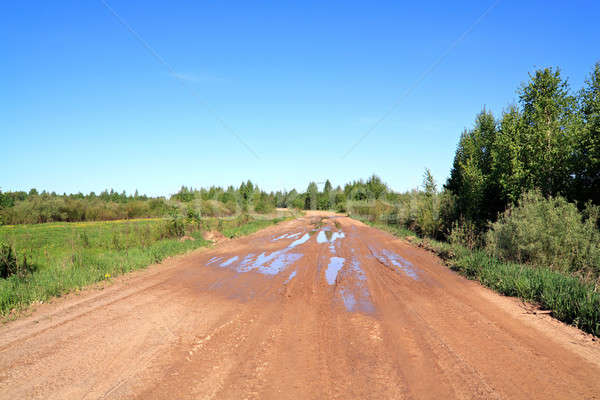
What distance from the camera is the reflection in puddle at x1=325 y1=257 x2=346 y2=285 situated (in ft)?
28.9

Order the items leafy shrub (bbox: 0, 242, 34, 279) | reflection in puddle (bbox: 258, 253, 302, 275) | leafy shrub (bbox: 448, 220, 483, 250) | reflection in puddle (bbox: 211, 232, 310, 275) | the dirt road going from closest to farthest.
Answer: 1. the dirt road
2. leafy shrub (bbox: 0, 242, 34, 279)
3. reflection in puddle (bbox: 258, 253, 302, 275)
4. reflection in puddle (bbox: 211, 232, 310, 275)
5. leafy shrub (bbox: 448, 220, 483, 250)

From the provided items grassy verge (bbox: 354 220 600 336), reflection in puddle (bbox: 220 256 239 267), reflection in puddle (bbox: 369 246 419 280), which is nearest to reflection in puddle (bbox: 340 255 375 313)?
reflection in puddle (bbox: 369 246 419 280)

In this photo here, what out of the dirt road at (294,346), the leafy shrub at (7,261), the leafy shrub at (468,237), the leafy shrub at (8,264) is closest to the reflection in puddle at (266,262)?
the dirt road at (294,346)

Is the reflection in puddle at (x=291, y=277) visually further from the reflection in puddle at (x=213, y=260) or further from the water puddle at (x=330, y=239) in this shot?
the water puddle at (x=330, y=239)

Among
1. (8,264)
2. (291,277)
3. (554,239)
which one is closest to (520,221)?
(554,239)

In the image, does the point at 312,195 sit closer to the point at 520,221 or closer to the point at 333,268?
the point at 333,268

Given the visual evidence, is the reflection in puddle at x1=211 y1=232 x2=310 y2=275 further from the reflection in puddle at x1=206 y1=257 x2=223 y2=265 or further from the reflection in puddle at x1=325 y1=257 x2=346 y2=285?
the reflection in puddle at x1=325 y1=257 x2=346 y2=285

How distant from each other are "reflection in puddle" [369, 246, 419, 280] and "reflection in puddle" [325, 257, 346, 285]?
165 centimetres

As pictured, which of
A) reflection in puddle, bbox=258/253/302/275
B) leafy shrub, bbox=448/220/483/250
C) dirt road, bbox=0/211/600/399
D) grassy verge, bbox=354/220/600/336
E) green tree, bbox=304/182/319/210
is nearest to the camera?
dirt road, bbox=0/211/600/399

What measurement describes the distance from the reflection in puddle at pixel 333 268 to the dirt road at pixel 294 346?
0.94 metres

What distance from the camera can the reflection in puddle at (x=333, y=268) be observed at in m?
8.82

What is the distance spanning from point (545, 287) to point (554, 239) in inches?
137

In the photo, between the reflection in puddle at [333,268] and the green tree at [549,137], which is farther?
the green tree at [549,137]

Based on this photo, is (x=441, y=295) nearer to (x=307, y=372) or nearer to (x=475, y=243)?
(x=307, y=372)
